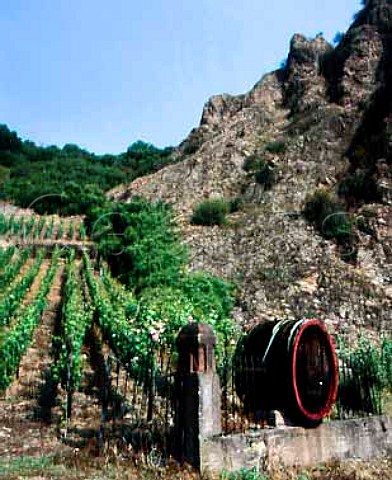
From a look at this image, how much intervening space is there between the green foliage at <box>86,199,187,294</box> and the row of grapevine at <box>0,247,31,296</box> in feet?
10.4

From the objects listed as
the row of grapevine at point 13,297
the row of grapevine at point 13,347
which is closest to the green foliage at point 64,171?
the row of grapevine at point 13,297

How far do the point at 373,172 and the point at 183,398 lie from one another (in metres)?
19.6

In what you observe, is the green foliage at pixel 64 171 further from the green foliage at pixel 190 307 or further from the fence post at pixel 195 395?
the fence post at pixel 195 395

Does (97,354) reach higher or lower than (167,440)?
higher

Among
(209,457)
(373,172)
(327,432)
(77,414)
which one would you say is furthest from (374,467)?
(373,172)

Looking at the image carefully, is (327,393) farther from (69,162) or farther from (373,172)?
(69,162)

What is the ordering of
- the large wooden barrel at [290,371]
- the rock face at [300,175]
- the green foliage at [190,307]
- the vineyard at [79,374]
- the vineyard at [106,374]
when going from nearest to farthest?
the vineyard at [106,374], the vineyard at [79,374], the large wooden barrel at [290,371], the green foliage at [190,307], the rock face at [300,175]

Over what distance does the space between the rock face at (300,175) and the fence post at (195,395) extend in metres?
10.8

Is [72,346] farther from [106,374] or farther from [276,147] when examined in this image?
[276,147]

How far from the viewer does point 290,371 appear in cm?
718

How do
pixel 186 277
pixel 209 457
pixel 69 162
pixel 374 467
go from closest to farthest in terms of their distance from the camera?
pixel 209 457 < pixel 374 467 < pixel 186 277 < pixel 69 162

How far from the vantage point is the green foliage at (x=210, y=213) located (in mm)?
25903

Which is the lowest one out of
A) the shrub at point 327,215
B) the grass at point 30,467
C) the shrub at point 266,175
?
the grass at point 30,467

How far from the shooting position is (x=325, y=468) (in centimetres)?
682
